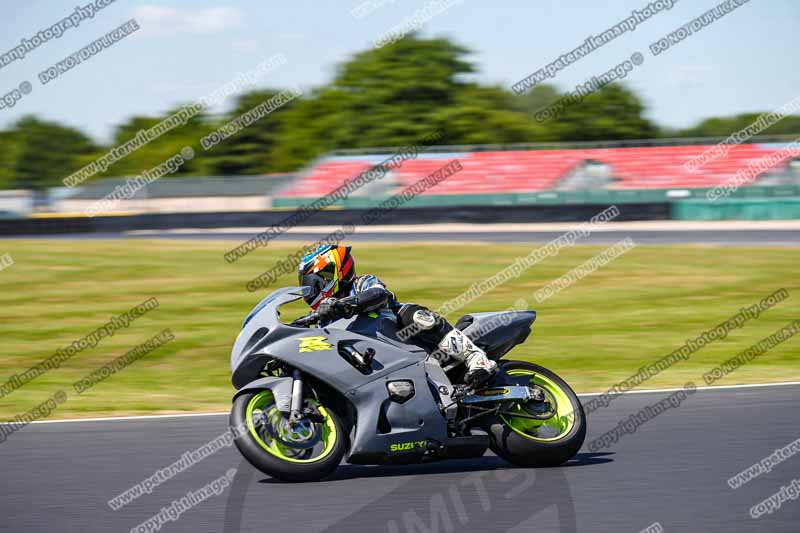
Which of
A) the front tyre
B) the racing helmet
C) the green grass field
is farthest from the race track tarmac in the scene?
the green grass field

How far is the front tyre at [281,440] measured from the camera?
20.4 ft

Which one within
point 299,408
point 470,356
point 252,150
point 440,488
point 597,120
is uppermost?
point 299,408

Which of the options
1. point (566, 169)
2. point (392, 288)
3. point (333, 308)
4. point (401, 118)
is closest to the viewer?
point (333, 308)

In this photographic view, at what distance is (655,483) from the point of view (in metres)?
6.25

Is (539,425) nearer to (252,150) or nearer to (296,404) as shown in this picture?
(296,404)

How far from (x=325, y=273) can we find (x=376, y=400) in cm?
89

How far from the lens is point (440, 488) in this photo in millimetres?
6242

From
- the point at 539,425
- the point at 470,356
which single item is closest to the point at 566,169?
the point at 539,425

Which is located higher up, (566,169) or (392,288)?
(392,288)

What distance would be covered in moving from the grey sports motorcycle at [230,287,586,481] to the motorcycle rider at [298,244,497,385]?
12 cm

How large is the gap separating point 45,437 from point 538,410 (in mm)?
4110

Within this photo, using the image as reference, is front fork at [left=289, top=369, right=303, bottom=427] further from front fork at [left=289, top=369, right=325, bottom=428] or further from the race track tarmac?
the race track tarmac

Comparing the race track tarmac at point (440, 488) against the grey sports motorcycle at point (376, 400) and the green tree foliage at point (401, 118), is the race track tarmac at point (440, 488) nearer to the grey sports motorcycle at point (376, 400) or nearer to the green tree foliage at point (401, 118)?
the grey sports motorcycle at point (376, 400)

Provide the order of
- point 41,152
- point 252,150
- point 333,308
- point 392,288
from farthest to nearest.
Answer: point 41,152 → point 252,150 → point 392,288 → point 333,308
